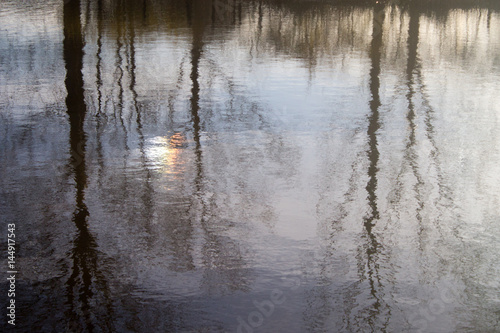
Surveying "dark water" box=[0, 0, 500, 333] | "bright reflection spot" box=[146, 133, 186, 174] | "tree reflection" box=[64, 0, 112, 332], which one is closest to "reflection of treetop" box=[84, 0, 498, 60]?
"dark water" box=[0, 0, 500, 333]

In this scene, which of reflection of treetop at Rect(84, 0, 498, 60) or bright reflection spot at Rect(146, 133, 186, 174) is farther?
reflection of treetop at Rect(84, 0, 498, 60)

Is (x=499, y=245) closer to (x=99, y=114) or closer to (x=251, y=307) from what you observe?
(x=251, y=307)

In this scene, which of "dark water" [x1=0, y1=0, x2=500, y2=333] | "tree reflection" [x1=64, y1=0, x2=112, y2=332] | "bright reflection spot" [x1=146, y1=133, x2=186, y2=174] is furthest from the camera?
"bright reflection spot" [x1=146, y1=133, x2=186, y2=174]

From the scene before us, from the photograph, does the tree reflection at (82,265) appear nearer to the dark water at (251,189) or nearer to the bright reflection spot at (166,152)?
the dark water at (251,189)

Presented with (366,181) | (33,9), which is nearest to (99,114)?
(366,181)

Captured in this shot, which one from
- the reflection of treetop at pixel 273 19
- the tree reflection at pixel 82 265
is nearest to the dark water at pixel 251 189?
the tree reflection at pixel 82 265

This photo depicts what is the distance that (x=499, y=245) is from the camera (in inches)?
219

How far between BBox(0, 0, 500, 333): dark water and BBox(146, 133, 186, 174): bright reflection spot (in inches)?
1.6

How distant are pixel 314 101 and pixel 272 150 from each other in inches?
105

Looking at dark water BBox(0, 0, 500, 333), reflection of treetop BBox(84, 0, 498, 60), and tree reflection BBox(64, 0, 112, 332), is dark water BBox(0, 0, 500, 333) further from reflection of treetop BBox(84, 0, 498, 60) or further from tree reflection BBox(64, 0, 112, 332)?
reflection of treetop BBox(84, 0, 498, 60)

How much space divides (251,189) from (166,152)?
167cm

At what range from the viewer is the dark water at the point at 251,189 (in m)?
4.60

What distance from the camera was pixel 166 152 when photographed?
26.6ft

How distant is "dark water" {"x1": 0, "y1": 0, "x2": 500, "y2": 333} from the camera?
460 centimetres
